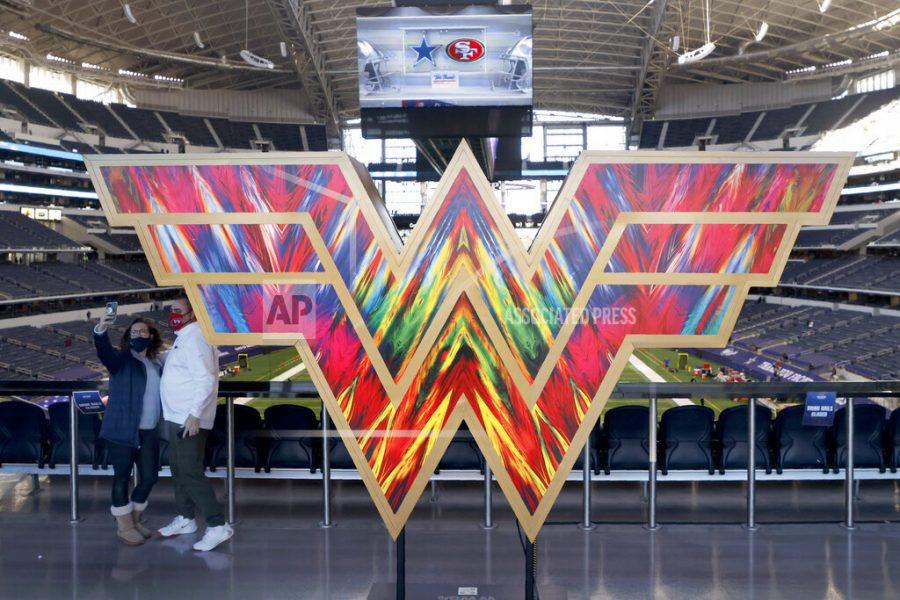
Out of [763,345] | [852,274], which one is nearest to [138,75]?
[763,345]

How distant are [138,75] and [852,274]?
128 ft

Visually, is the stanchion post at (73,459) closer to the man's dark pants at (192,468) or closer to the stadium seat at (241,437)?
the stadium seat at (241,437)

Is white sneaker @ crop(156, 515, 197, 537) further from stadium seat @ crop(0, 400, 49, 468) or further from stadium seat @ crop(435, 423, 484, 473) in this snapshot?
stadium seat @ crop(435, 423, 484, 473)

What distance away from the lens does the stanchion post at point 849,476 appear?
176 inches

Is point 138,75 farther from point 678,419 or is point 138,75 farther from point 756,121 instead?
point 678,419

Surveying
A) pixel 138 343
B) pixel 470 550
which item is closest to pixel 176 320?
pixel 138 343

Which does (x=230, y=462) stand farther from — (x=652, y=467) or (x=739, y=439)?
(x=739, y=439)

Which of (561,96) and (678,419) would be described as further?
(561,96)

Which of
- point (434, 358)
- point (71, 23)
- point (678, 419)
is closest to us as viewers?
point (434, 358)

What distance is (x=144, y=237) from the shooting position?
10.7 ft

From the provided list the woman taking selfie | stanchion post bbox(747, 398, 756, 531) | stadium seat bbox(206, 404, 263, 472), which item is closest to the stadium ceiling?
stadium seat bbox(206, 404, 263, 472)

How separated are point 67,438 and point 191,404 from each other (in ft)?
5.23

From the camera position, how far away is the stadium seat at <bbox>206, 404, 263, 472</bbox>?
4.87 meters

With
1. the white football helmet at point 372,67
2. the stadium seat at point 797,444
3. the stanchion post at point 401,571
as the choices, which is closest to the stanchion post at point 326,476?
the stanchion post at point 401,571
